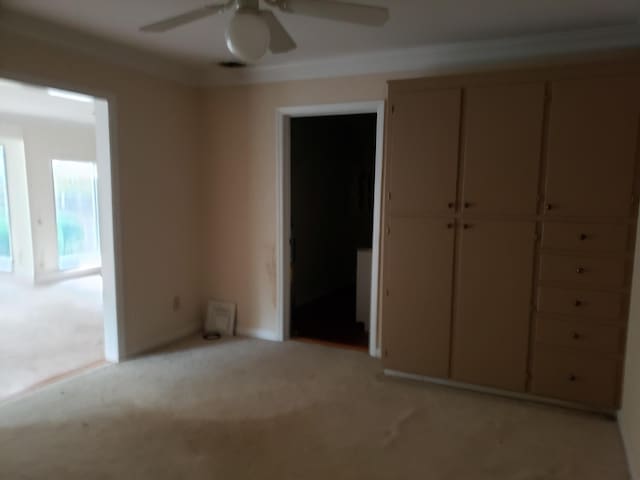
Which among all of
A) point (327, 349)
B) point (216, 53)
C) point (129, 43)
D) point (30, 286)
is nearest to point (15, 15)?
point (129, 43)

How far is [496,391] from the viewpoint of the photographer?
303 centimetres

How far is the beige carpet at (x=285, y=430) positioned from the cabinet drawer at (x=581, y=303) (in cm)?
63

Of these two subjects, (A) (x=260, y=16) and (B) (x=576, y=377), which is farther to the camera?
(B) (x=576, y=377)

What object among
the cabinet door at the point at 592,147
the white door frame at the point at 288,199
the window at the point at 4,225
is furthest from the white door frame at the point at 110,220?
the window at the point at 4,225

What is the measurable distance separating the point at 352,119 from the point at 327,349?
3.35 metres

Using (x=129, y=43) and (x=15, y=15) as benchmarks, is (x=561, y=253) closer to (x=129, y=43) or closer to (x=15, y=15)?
(x=129, y=43)

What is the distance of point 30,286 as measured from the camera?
6.15 metres

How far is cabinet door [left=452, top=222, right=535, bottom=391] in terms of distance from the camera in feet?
9.37

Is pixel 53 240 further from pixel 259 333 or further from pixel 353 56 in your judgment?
pixel 353 56

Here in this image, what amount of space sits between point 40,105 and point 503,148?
207 inches

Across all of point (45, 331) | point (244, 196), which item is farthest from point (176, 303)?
point (45, 331)

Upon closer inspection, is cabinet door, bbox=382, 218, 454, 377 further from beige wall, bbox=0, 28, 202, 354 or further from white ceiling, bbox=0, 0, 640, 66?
beige wall, bbox=0, 28, 202, 354

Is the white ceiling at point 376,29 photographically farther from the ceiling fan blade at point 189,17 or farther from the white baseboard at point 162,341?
the white baseboard at point 162,341

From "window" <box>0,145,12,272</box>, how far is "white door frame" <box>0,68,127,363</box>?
13.5 ft
